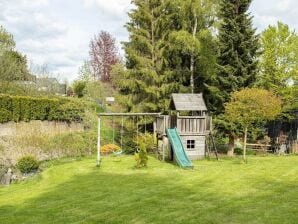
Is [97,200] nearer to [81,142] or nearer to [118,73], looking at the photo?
[81,142]

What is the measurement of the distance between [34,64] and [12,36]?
252 inches

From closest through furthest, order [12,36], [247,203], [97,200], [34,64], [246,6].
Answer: [247,203] < [97,200] < [246,6] < [34,64] < [12,36]

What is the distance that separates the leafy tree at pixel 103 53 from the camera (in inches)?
2281

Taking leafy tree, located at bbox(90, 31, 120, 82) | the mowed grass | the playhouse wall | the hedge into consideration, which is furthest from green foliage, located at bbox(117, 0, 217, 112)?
leafy tree, located at bbox(90, 31, 120, 82)

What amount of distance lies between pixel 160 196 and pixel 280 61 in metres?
22.3

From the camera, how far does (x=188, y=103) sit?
24.1 m

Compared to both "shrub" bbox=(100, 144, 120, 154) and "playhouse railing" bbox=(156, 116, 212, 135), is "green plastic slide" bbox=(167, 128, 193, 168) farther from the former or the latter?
"shrub" bbox=(100, 144, 120, 154)

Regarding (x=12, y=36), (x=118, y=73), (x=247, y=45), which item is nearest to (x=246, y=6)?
(x=247, y=45)

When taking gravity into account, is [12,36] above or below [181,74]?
above

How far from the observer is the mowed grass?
10.2 m

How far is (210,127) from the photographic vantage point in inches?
952

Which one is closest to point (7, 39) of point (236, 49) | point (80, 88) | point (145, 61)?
point (80, 88)

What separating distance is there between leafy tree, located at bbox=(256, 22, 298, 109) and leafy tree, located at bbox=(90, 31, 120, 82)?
29898 millimetres

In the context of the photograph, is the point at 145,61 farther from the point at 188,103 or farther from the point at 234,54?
the point at 234,54
